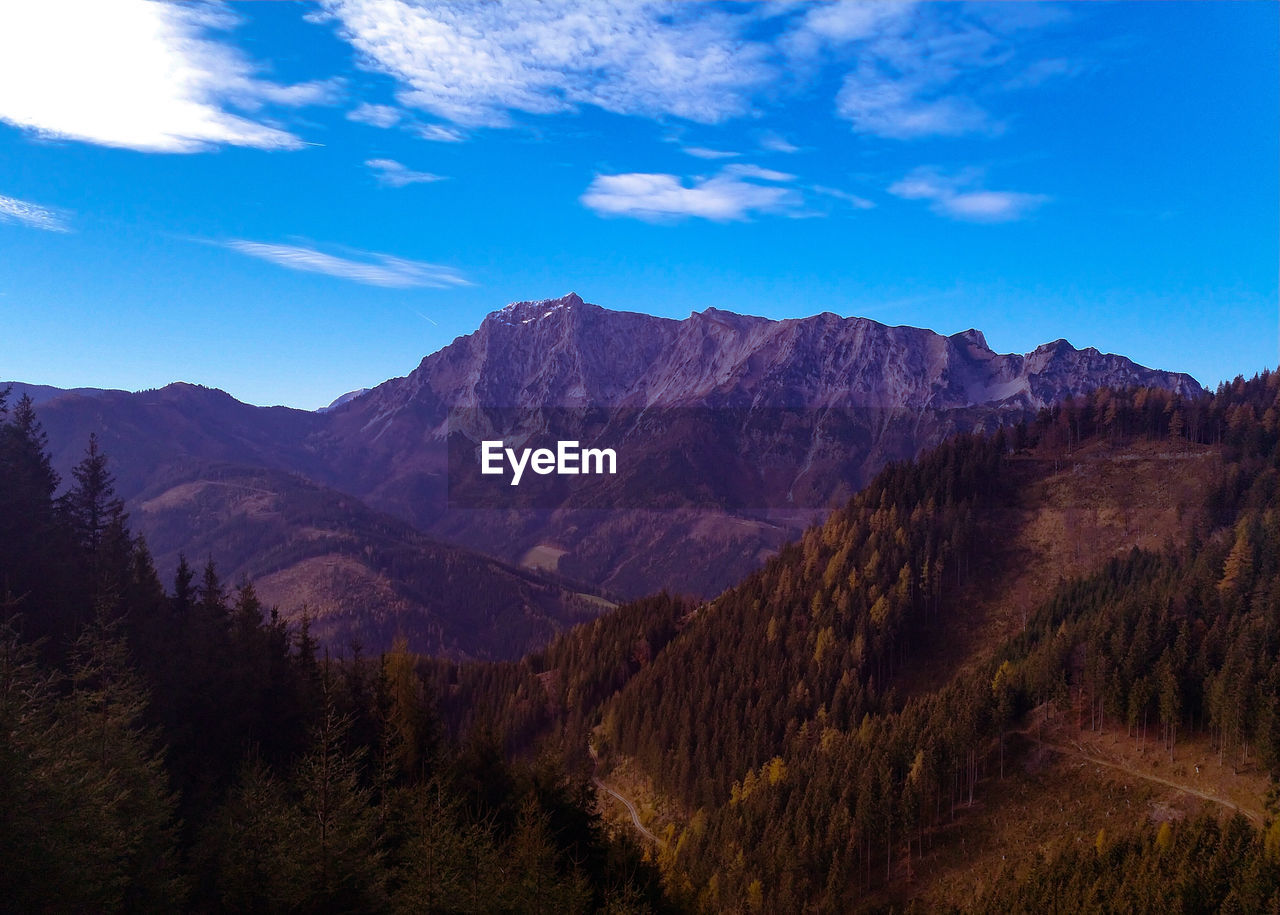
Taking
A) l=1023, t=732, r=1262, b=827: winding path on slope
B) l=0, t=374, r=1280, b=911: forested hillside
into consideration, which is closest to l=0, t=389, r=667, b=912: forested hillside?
l=0, t=374, r=1280, b=911: forested hillside

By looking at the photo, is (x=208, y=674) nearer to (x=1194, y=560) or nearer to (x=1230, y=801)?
(x=1230, y=801)

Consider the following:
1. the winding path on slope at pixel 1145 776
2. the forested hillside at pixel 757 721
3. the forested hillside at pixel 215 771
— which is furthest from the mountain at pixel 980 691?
the forested hillside at pixel 215 771

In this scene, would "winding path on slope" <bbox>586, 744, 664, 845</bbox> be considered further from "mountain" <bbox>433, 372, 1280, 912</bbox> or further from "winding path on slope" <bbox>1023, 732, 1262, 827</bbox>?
"winding path on slope" <bbox>1023, 732, 1262, 827</bbox>

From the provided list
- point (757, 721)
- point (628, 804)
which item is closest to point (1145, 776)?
point (757, 721)

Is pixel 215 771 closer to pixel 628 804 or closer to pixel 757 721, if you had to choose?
pixel 628 804

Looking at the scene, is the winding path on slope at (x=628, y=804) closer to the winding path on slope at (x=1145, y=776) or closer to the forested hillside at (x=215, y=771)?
the winding path on slope at (x=1145, y=776)
